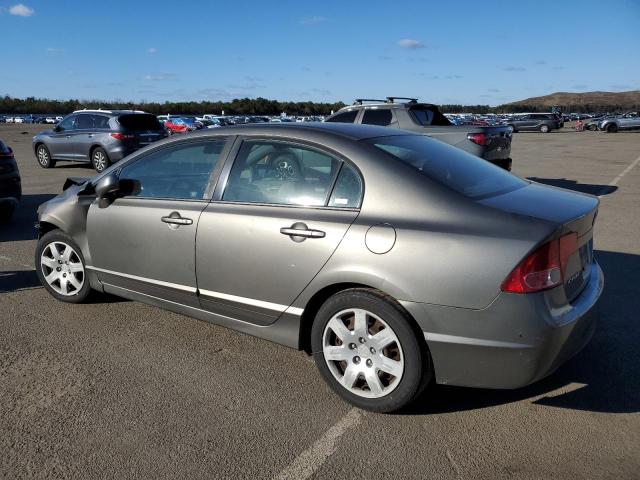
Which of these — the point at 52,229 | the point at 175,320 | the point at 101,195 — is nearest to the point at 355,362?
the point at 175,320

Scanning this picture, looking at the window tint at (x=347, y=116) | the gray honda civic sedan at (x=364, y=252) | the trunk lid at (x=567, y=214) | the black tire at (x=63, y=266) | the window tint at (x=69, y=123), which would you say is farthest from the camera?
the window tint at (x=69, y=123)

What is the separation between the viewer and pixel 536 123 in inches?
1994

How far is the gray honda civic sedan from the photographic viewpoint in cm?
279

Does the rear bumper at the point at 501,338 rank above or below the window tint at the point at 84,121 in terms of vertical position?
below

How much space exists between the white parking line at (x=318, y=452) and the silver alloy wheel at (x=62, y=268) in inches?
107

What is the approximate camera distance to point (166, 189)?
163 inches

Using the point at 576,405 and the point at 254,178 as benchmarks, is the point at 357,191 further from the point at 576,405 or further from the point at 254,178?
the point at 576,405

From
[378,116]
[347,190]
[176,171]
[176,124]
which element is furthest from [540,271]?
[176,124]

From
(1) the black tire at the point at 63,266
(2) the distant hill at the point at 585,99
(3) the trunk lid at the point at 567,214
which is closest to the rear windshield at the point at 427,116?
(1) the black tire at the point at 63,266

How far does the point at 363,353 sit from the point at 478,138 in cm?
812

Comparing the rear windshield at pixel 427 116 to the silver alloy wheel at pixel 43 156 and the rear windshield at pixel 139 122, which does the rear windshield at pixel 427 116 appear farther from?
the silver alloy wheel at pixel 43 156

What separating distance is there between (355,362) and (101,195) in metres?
2.39

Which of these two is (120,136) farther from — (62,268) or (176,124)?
(176,124)

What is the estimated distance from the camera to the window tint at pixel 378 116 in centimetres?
1131
